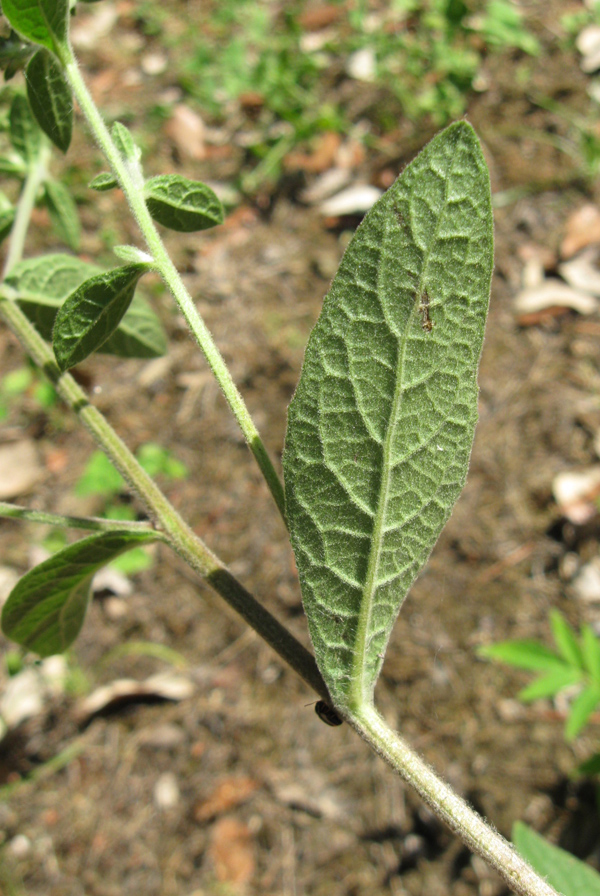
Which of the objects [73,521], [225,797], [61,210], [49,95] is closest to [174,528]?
[73,521]

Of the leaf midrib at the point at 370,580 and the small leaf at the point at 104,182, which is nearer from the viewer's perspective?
the leaf midrib at the point at 370,580

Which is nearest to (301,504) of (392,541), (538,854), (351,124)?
(392,541)

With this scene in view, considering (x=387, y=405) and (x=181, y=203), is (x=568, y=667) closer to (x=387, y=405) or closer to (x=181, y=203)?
(x=387, y=405)

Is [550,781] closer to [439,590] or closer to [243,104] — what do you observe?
[439,590]

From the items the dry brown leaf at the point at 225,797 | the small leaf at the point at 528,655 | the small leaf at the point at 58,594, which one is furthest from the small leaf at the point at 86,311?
the dry brown leaf at the point at 225,797

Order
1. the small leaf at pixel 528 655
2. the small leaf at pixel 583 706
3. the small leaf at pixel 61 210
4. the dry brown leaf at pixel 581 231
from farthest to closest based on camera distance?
the dry brown leaf at pixel 581 231 → the small leaf at pixel 528 655 → the small leaf at pixel 583 706 → the small leaf at pixel 61 210

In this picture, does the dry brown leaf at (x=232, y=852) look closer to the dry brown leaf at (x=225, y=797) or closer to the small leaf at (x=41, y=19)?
the dry brown leaf at (x=225, y=797)

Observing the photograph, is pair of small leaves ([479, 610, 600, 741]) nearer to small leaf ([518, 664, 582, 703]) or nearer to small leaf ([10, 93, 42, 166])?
small leaf ([518, 664, 582, 703])
